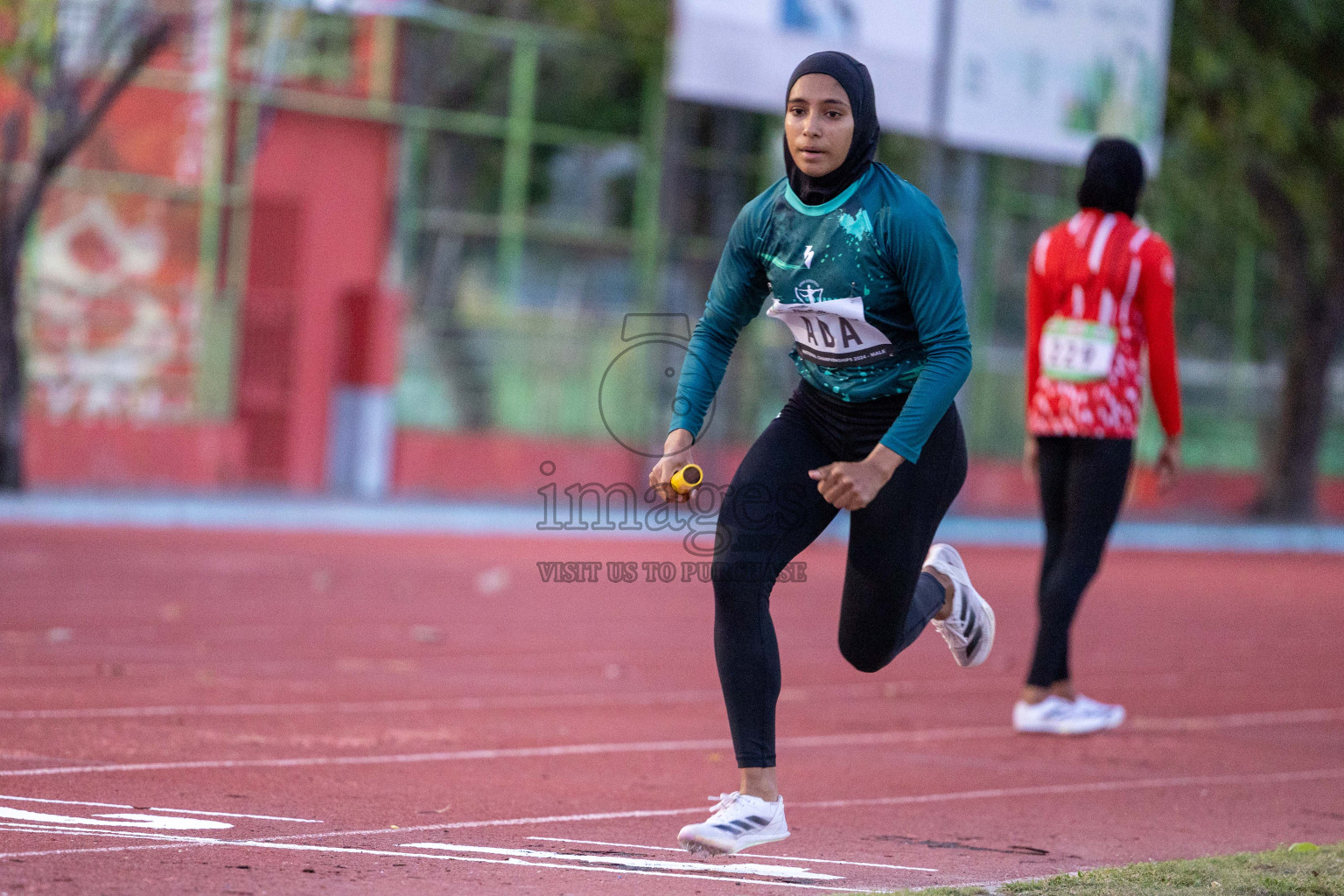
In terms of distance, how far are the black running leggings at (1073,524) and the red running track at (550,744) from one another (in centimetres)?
39

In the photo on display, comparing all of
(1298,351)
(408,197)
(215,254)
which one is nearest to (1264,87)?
(1298,351)

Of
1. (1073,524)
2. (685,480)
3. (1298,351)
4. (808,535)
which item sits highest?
(1298,351)

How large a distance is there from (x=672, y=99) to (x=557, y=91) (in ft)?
5.31

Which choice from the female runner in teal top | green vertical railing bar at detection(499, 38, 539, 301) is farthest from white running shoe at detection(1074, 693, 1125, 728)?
green vertical railing bar at detection(499, 38, 539, 301)

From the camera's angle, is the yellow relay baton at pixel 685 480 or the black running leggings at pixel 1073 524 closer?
the yellow relay baton at pixel 685 480

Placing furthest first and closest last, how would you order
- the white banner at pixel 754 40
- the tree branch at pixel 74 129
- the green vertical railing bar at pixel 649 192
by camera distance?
the green vertical railing bar at pixel 649 192 < the tree branch at pixel 74 129 < the white banner at pixel 754 40

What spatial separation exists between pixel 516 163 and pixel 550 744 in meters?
19.7

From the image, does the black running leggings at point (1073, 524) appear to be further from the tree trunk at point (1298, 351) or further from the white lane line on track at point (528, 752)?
the tree trunk at point (1298, 351)

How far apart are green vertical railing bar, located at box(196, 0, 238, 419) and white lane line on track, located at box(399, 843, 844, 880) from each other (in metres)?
18.2

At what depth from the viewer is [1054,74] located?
19094 millimetres

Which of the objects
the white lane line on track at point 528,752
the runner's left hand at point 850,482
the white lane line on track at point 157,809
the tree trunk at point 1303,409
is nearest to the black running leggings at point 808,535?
the runner's left hand at point 850,482

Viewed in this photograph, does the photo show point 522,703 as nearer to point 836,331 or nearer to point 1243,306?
point 836,331

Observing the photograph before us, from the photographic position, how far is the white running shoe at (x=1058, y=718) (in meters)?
7.50

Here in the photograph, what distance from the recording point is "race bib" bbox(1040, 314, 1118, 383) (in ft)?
24.3
